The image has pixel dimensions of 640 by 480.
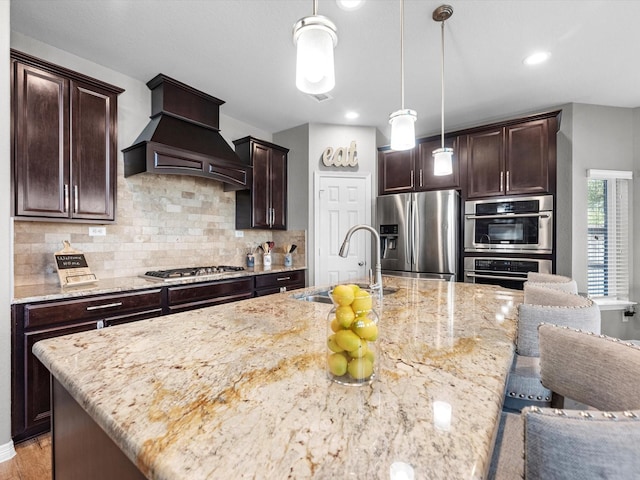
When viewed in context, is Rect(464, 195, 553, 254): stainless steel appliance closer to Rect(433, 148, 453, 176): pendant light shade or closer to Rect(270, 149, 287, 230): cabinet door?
Rect(433, 148, 453, 176): pendant light shade

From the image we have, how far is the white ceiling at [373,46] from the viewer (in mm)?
2078

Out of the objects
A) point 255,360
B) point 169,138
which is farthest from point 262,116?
point 255,360

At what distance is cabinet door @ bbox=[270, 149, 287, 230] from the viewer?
4.04 meters

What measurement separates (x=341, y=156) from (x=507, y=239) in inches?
86.4

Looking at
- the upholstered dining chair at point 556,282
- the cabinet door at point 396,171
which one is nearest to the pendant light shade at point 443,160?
the upholstered dining chair at point 556,282

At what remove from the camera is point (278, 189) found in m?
4.12

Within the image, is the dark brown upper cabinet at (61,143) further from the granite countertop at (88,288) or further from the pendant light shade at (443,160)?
the pendant light shade at (443,160)

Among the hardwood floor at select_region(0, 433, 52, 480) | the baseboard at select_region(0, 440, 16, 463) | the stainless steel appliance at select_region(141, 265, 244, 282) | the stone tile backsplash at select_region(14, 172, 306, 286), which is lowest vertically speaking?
the hardwood floor at select_region(0, 433, 52, 480)

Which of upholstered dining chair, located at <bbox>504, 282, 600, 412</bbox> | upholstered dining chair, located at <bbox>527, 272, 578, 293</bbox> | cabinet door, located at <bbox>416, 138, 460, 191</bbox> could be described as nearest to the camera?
upholstered dining chair, located at <bbox>504, 282, 600, 412</bbox>

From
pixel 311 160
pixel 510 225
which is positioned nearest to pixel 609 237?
pixel 510 225

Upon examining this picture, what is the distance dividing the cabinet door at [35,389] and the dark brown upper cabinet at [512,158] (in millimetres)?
4185

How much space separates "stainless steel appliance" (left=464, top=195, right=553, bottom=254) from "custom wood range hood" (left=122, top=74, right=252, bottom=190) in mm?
2747

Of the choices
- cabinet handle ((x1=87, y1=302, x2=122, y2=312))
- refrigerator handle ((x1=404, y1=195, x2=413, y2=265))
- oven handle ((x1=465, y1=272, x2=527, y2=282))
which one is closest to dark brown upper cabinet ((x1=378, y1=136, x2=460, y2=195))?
refrigerator handle ((x1=404, y1=195, x2=413, y2=265))

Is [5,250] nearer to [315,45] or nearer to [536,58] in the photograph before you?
[315,45]
